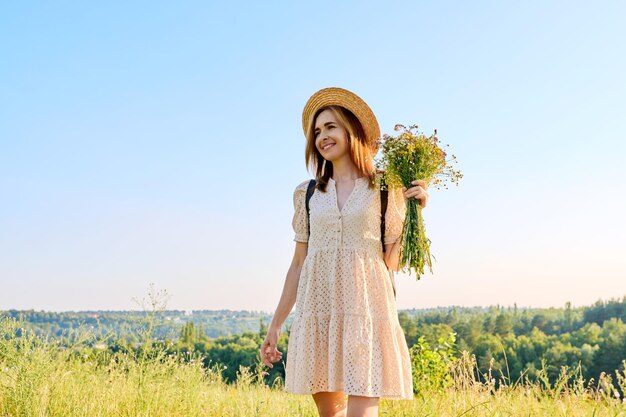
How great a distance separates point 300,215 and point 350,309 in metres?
0.77

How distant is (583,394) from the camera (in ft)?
13.9

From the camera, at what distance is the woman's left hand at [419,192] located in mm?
3336

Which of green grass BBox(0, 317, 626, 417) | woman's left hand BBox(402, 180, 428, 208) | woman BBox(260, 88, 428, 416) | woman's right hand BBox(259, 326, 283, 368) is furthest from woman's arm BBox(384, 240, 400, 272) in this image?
green grass BBox(0, 317, 626, 417)

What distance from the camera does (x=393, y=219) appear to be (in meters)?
3.53

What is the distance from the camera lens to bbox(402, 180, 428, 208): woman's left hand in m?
3.34

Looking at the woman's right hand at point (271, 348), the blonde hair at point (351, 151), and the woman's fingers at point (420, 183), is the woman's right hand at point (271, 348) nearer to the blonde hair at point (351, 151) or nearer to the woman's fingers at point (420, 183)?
the blonde hair at point (351, 151)

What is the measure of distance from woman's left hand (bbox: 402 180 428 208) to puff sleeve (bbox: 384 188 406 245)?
0.54 feet

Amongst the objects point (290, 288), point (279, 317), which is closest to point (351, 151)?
point (290, 288)

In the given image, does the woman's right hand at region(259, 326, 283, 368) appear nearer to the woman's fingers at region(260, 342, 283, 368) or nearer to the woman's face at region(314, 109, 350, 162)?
the woman's fingers at region(260, 342, 283, 368)

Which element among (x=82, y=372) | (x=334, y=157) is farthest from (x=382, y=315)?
(x=82, y=372)

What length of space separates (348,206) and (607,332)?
160 feet

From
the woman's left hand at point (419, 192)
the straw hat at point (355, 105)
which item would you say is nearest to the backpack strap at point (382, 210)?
the woman's left hand at point (419, 192)

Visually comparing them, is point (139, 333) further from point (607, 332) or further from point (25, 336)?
point (607, 332)

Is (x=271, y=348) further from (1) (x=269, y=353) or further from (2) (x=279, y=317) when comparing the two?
(2) (x=279, y=317)
